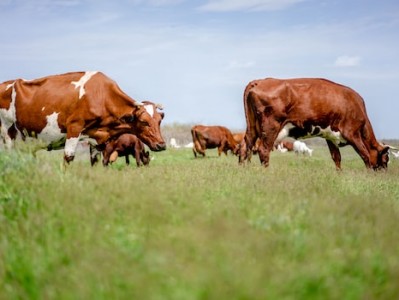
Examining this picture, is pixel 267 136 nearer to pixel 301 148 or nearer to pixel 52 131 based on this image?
pixel 52 131

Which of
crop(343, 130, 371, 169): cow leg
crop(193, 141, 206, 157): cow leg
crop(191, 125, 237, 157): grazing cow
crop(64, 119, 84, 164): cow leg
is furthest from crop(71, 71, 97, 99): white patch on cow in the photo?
crop(191, 125, 237, 157): grazing cow

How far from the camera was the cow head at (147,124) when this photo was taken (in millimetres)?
12883

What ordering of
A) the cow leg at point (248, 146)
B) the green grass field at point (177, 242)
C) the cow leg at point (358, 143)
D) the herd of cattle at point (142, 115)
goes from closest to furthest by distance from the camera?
the green grass field at point (177, 242)
the herd of cattle at point (142, 115)
the cow leg at point (248, 146)
the cow leg at point (358, 143)

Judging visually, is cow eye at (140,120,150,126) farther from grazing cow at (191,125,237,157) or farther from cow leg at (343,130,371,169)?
grazing cow at (191,125,237,157)

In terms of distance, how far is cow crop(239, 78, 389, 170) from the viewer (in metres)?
14.5

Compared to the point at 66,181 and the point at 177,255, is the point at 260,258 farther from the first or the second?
the point at 66,181

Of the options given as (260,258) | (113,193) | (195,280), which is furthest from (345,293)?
(113,193)

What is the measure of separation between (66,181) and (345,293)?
415 cm

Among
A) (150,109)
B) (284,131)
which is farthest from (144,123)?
(284,131)

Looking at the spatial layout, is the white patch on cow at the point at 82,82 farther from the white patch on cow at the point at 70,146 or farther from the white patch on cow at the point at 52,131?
the white patch on cow at the point at 70,146

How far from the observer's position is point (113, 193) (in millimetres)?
6609

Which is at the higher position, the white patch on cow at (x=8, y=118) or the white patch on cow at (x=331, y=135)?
the white patch on cow at (x=8, y=118)

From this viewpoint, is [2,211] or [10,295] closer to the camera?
[10,295]

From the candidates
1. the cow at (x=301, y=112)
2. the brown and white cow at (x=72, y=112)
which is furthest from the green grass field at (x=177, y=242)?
the cow at (x=301, y=112)
